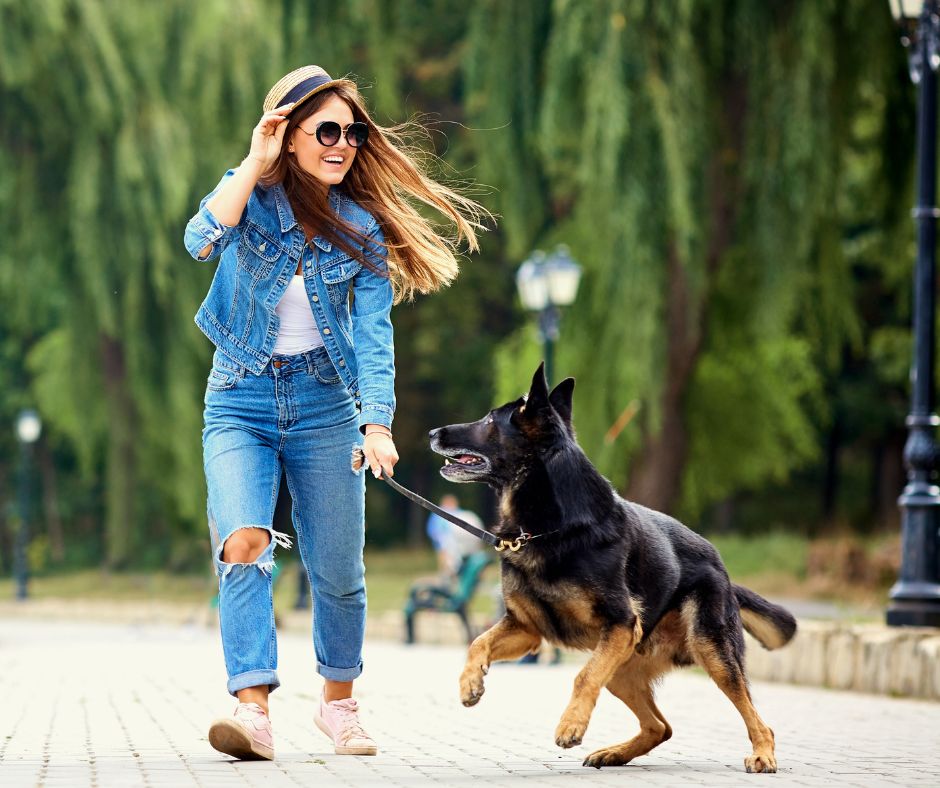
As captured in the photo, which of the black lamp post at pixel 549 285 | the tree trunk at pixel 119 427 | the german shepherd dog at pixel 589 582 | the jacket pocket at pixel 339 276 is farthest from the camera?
the tree trunk at pixel 119 427

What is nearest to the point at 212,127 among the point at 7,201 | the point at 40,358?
the point at 7,201

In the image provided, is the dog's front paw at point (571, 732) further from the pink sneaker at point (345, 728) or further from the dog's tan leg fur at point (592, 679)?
the pink sneaker at point (345, 728)

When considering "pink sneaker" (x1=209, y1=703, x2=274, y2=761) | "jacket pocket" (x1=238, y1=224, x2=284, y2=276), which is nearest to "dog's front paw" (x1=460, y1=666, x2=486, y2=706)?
"pink sneaker" (x1=209, y1=703, x2=274, y2=761)

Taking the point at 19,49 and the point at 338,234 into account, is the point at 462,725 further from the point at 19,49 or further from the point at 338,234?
the point at 19,49

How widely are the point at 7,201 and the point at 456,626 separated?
13.1 m

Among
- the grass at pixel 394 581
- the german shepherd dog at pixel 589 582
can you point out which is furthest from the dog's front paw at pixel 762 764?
the grass at pixel 394 581

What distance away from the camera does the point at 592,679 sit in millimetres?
5402

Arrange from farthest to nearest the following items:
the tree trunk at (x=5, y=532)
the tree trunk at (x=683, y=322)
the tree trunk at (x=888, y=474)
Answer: the tree trunk at (x=5, y=532)
the tree trunk at (x=888, y=474)
the tree trunk at (x=683, y=322)

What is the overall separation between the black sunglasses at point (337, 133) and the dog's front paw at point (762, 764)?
93.9 inches

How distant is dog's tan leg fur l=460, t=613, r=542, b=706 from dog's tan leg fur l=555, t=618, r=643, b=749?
249mm

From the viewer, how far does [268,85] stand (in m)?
25.1

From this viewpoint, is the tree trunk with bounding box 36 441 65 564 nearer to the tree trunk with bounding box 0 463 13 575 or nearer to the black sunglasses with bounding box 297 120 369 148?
the tree trunk with bounding box 0 463 13 575

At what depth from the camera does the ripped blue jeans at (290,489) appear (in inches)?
219

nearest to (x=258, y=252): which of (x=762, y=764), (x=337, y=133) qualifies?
(x=337, y=133)
